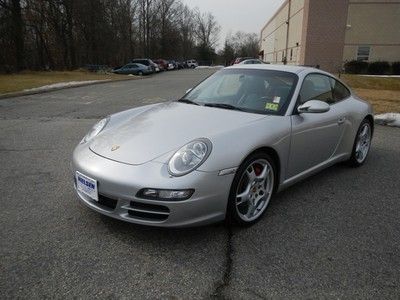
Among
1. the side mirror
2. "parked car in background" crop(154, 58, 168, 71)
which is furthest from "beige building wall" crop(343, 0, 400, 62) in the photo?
the side mirror

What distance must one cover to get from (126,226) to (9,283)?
1004 millimetres

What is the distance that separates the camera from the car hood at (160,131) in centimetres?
312

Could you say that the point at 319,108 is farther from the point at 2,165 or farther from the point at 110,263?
the point at 2,165

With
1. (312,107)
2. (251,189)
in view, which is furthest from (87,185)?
(312,107)

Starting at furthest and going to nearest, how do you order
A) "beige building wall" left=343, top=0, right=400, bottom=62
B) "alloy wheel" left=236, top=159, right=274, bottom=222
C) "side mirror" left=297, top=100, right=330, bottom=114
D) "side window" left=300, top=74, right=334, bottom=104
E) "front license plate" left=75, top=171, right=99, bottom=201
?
"beige building wall" left=343, top=0, right=400, bottom=62 → "side window" left=300, top=74, right=334, bottom=104 → "side mirror" left=297, top=100, right=330, bottom=114 → "alloy wheel" left=236, top=159, right=274, bottom=222 → "front license plate" left=75, top=171, right=99, bottom=201

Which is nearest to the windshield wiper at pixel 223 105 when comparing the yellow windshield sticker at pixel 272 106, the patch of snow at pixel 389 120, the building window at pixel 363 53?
the yellow windshield sticker at pixel 272 106

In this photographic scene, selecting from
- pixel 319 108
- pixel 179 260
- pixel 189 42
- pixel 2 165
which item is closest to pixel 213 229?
pixel 179 260

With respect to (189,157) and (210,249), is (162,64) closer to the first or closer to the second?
(189,157)

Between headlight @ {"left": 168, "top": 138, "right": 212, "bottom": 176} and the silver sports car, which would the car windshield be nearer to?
the silver sports car

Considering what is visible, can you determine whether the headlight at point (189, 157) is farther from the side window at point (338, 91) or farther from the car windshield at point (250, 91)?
the side window at point (338, 91)

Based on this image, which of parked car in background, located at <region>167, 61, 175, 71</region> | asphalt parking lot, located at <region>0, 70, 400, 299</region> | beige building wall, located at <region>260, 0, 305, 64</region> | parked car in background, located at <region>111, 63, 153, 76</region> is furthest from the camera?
parked car in background, located at <region>167, 61, 175, 71</region>

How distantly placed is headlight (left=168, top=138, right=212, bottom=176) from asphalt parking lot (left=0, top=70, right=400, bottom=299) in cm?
A: 61

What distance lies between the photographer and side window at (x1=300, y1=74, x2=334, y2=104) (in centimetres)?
408

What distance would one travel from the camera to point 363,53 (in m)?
34.9
